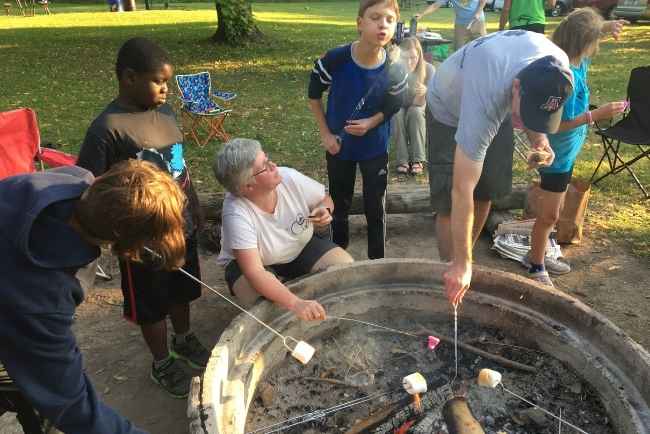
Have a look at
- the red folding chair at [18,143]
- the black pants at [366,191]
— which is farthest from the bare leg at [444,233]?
the red folding chair at [18,143]

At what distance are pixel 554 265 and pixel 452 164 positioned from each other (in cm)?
150

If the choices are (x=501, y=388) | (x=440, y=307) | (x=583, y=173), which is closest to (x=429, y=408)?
(x=501, y=388)

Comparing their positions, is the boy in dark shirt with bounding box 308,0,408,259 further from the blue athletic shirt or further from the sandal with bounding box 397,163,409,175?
the sandal with bounding box 397,163,409,175

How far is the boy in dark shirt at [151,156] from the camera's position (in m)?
2.36

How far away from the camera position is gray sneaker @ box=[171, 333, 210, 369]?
3.04 m

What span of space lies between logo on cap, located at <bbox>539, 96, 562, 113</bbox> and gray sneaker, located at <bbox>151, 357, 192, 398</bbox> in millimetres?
2303

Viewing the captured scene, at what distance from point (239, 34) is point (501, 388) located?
41.1 ft

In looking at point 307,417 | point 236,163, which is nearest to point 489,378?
point 307,417

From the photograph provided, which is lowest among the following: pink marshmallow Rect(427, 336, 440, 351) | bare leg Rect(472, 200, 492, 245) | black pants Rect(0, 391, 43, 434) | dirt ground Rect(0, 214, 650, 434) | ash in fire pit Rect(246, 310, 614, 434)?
dirt ground Rect(0, 214, 650, 434)

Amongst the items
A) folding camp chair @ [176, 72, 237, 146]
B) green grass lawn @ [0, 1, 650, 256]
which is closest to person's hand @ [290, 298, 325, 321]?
green grass lawn @ [0, 1, 650, 256]

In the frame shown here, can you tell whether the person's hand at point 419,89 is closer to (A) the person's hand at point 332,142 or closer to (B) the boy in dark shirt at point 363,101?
(B) the boy in dark shirt at point 363,101

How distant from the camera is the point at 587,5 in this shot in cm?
1758

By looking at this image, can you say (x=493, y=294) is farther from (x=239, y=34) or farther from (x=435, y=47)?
(x=239, y=34)

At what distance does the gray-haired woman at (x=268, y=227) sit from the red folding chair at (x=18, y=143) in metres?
2.01
